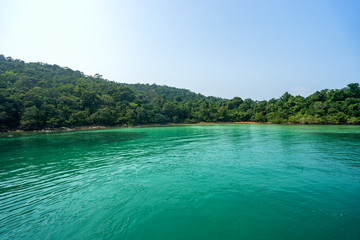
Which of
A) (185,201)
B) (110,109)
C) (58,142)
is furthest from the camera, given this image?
(110,109)

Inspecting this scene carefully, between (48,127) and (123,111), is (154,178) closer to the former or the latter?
(48,127)

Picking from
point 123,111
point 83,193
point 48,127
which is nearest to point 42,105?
point 48,127

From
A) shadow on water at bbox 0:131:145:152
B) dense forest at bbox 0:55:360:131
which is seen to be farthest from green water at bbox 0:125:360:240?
dense forest at bbox 0:55:360:131

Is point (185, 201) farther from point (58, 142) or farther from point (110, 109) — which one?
point (110, 109)

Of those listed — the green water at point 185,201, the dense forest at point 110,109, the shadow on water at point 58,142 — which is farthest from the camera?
the dense forest at point 110,109

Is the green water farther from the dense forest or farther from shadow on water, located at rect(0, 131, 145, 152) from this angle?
the dense forest

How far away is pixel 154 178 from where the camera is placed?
31.5 feet

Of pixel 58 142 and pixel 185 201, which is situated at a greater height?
pixel 185 201

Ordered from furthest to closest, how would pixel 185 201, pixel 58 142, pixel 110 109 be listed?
pixel 110 109 → pixel 58 142 → pixel 185 201

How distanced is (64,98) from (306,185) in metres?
79.6

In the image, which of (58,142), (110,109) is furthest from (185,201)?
(110,109)

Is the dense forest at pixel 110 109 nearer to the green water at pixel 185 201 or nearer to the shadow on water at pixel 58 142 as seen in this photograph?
the shadow on water at pixel 58 142

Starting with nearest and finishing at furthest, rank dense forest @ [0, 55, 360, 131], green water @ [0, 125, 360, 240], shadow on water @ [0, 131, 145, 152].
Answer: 1. green water @ [0, 125, 360, 240]
2. shadow on water @ [0, 131, 145, 152]
3. dense forest @ [0, 55, 360, 131]

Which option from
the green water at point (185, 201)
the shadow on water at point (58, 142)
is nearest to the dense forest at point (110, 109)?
the shadow on water at point (58, 142)
